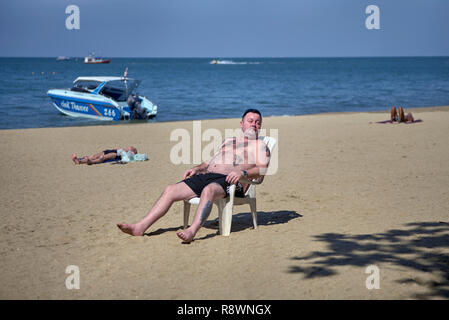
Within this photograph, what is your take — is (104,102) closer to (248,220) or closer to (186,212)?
(248,220)

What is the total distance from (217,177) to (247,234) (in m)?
0.67

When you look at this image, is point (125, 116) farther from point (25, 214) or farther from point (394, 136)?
point (25, 214)

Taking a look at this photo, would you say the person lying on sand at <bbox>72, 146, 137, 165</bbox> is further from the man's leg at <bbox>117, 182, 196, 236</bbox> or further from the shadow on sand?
the man's leg at <bbox>117, 182, 196, 236</bbox>

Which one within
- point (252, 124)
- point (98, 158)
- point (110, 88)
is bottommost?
point (98, 158)

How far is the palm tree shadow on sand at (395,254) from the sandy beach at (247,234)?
0.05ft

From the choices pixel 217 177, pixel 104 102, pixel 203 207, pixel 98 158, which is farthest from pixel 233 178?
pixel 104 102

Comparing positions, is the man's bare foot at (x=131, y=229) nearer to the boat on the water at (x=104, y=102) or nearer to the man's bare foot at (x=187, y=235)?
the man's bare foot at (x=187, y=235)

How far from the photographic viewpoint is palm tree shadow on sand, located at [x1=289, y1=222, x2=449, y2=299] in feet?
12.5

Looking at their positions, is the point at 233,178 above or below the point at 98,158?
below

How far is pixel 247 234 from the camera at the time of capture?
506 centimetres

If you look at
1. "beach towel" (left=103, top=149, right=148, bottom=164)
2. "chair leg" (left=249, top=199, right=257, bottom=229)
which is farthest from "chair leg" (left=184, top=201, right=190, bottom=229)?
"beach towel" (left=103, top=149, right=148, bottom=164)

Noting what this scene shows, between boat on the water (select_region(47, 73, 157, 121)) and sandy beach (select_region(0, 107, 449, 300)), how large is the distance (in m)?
10.0

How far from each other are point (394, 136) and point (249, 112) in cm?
805
